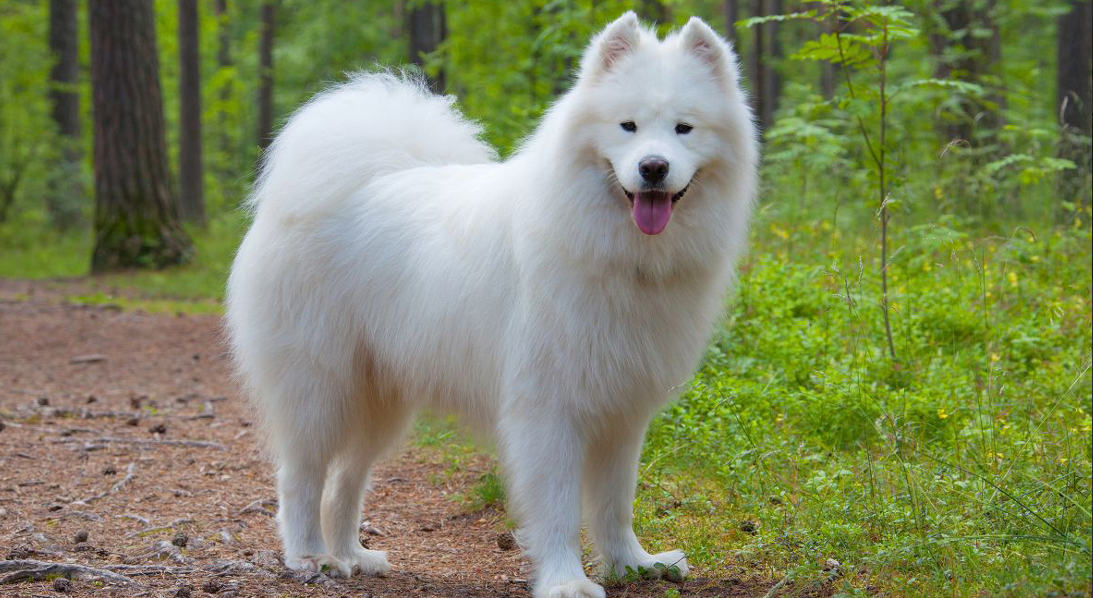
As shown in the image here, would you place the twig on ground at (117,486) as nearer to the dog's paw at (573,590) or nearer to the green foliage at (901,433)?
the dog's paw at (573,590)

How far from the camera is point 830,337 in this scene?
5.52 meters

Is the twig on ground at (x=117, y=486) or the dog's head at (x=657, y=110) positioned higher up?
the dog's head at (x=657, y=110)

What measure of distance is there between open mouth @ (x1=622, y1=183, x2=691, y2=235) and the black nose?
0.24ft

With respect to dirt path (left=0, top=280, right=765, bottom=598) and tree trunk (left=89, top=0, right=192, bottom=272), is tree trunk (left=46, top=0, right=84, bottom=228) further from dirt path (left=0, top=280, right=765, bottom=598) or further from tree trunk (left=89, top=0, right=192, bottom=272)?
dirt path (left=0, top=280, right=765, bottom=598)

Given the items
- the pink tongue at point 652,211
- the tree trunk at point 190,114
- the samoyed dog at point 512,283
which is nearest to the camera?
the pink tongue at point 652,211

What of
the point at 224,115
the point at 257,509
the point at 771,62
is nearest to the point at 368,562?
the point at 257,509

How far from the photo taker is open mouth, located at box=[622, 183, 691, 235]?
10.7 ft

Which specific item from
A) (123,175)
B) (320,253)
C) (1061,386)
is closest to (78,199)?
(123,175)

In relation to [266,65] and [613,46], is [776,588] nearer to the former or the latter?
[613,46]

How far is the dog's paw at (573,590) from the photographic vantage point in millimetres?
3420

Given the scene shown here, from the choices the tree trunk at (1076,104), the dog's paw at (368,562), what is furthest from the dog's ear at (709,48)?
the tree trunk at (1076,104)

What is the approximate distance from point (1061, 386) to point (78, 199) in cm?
1737

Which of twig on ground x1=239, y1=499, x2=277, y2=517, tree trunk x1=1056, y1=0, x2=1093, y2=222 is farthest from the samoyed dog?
tree trunk x1=1056, y1=0, x2=1093, y2=222

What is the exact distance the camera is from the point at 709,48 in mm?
3482
